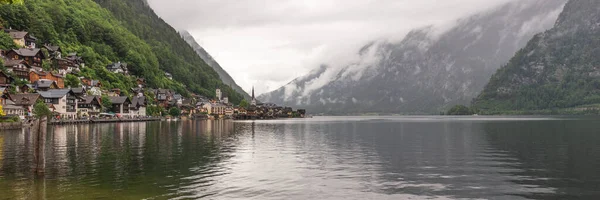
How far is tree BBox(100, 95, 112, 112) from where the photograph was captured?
597 feet

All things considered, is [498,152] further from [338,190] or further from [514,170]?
[338,190]

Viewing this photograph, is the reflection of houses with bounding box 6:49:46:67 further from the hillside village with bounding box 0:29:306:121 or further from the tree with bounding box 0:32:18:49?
the tree with bounding box 0:32:18:49

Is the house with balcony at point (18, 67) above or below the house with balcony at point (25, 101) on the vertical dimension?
above

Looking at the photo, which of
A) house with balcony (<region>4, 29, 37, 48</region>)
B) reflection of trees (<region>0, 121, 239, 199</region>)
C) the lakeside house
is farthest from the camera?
house with balcony (<region>4, 29, 37, 48</region>)

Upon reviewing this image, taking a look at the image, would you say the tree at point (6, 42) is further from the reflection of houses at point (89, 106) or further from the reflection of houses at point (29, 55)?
the reflection of houses at point (89, 106)

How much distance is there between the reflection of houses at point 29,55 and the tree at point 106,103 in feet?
85.9

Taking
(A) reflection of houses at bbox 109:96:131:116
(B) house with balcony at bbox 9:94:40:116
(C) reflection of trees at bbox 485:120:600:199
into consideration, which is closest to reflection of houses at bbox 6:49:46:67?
(A) reflection of houses at bbox 109:96:131:116

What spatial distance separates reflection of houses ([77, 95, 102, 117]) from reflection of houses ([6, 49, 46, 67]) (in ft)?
71.1

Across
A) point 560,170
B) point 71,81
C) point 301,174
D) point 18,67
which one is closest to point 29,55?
point 18,67

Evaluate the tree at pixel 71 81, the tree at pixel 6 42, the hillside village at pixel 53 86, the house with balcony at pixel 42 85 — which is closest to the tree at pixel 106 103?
the hillside village at pixel 53 86

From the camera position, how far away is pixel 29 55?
518 feet

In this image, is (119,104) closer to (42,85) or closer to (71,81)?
(71,81)

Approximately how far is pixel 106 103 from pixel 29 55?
3426 centimetres

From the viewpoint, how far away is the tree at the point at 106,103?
18195 cm
